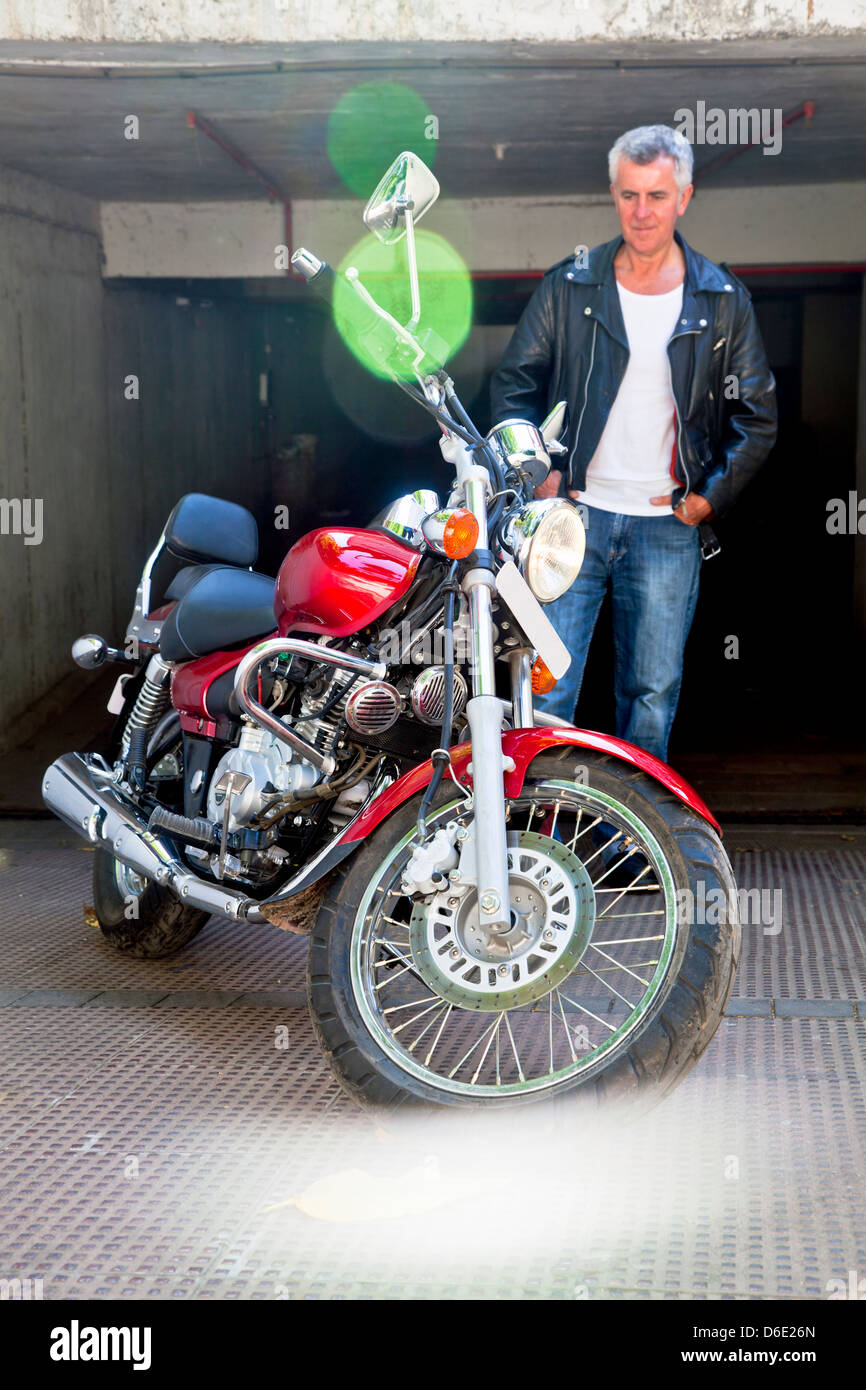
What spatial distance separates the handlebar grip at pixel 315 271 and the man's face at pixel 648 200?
143 centimetres

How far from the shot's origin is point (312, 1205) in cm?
236

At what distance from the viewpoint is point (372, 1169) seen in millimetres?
2486

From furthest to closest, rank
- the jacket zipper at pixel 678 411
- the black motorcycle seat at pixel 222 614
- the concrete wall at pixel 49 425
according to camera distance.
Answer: the concrete wall at pixel 49 425 < the jacket zipper at pixel 678 411 < the black motorcycle seat at pixel 222 614

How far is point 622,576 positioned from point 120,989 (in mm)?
1820

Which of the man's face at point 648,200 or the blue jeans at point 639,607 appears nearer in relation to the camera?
the man's face at point 648,200

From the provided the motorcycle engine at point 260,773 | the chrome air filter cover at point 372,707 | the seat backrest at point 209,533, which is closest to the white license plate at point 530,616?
the chrome air filter cover at point 372,707

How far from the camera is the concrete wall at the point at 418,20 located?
4.44 metres

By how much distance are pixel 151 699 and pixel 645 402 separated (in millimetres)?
1606

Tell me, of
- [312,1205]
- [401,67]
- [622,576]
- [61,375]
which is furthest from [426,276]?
[312,1205]

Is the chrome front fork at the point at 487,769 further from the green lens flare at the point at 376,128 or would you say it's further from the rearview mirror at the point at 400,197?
the green lens flare at the point at 376,128

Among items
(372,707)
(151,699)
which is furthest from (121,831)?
(372,707)

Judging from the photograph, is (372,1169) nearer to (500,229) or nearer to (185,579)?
(185,579)

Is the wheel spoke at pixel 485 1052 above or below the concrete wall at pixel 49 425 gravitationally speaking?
below
